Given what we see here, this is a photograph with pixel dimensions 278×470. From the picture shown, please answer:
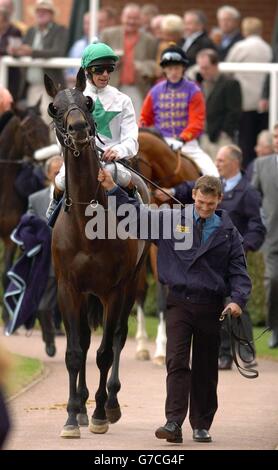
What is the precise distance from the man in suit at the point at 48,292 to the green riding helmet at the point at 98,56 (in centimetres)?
317

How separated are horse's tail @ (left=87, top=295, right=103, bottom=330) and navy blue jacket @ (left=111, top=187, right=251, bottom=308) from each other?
4.27ft

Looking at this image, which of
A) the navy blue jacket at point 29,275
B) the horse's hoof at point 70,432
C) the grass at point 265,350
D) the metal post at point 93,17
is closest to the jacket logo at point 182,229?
the horse's hoof at point 70,432

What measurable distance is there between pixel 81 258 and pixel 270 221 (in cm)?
532

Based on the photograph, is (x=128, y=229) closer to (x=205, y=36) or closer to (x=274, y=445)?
(x=274, y=445)

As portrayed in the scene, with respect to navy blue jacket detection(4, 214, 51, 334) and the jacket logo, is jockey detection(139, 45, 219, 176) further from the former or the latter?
the jacket logo

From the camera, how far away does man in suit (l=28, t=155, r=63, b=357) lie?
1330 centimetres

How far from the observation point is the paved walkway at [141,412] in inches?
350

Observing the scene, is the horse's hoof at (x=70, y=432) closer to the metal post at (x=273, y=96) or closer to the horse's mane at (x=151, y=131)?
the horse's mane at (x=151, y=131)

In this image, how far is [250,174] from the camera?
15.8 meters

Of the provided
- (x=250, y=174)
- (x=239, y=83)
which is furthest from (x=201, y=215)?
(x=239, y=83)

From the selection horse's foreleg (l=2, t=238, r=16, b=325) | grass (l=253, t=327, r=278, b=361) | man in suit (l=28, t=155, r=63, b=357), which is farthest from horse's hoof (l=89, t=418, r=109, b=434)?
horse's foreleg (l=2, t=238, r=16, b=325)

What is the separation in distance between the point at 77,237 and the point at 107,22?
11093 millimetres

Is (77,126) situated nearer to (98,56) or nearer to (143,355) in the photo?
(98,56)
